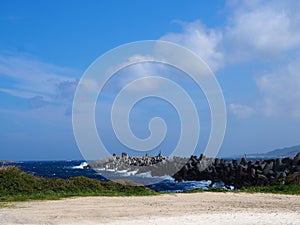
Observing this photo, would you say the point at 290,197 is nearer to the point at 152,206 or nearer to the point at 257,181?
the point at 152,206

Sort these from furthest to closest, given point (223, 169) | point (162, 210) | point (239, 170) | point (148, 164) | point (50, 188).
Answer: point (148, 164), point (223, 169), point (239, 170), point (50, 188), point (162, 210)

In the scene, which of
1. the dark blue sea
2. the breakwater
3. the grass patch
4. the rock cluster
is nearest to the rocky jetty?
the breakwater

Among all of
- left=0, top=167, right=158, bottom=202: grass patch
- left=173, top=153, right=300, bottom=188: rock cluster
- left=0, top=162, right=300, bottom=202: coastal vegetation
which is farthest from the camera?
left=173, top=153, right=300, bottom=188: rock cluster

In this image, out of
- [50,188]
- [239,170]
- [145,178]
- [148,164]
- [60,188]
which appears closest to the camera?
[50,188]

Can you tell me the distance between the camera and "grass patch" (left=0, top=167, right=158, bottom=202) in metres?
20.1

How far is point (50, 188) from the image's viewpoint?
21.8m

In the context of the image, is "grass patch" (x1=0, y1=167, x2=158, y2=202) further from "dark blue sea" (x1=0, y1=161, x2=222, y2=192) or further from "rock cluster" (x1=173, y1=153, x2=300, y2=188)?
"rock cluster" (x1=173, y1=153, x2=300, y2=188)

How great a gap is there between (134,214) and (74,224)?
2518 millimetres

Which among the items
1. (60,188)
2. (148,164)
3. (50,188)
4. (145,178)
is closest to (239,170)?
(145,178)

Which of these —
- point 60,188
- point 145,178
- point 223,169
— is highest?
point 223,169

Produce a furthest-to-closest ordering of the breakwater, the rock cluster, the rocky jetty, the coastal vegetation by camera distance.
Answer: the rocky jetty, the breakwater, the rock cluster, the coastal vegetation

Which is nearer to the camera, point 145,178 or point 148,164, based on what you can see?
point 145,178

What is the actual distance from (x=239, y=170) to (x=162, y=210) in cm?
3000

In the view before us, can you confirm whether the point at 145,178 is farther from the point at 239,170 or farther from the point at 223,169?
the point at 239,170
